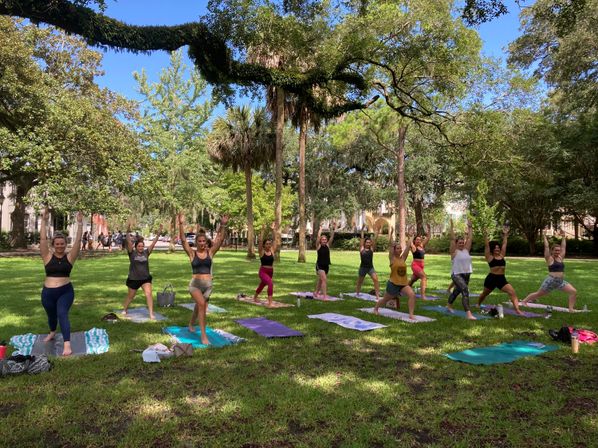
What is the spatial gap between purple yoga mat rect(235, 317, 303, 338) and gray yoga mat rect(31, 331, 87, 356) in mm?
2617

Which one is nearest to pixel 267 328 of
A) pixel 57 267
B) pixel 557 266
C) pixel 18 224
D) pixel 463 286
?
pixel 57 267

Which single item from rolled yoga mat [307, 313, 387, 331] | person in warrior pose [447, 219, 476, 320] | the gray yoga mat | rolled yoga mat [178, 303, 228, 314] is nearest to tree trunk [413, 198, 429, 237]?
person in warrior pose [447, 219, 476, 320]

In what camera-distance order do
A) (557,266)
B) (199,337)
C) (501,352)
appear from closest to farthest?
(501,352) < (199,337) < (557,266)

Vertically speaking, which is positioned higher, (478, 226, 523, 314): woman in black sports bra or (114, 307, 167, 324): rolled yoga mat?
(478, 226, 523, 314): woman in black sports bra

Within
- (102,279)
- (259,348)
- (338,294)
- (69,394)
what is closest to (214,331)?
(259,348)

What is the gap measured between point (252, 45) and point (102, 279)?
32.4ft

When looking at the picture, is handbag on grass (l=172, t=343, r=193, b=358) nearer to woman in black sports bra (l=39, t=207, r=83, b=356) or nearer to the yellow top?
woman in black sports bra (l=39, t=207, r=83, b=356)

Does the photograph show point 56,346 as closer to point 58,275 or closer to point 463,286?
point 58,275

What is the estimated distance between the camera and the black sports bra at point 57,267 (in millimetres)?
6418

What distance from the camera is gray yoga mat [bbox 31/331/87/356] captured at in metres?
6.27

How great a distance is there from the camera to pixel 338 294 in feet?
41.7

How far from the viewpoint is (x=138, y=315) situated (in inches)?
359

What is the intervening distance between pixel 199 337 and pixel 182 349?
A: 1.08 m

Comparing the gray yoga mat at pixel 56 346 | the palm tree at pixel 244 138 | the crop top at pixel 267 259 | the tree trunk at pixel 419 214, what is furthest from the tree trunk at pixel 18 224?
the tree trunk at pixel 419 214
